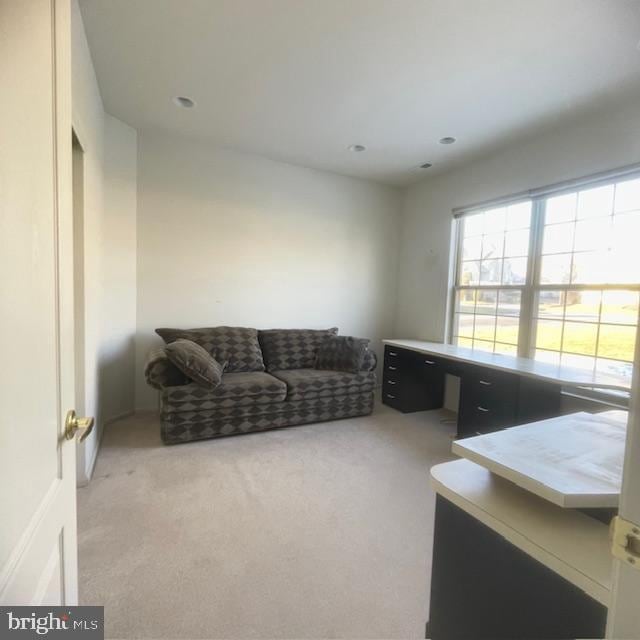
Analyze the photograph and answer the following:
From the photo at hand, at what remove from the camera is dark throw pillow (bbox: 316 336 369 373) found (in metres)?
3.60

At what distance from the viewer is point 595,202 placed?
2.72 metres

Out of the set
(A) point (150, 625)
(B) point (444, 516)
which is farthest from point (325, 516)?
(B) point (444, 516)

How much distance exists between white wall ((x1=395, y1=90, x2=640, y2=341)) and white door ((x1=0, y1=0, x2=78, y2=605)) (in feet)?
11.0

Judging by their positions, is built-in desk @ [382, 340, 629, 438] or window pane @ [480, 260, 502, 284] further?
window pane @ [480, 260, 502, 284]

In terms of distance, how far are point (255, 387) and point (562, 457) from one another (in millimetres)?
2446

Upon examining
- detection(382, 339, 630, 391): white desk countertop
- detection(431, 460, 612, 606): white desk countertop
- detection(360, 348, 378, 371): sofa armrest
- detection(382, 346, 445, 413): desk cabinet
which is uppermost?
detection(382, 339, 630, 391): white desk countertop

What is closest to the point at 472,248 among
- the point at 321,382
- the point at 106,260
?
the point at 321,382

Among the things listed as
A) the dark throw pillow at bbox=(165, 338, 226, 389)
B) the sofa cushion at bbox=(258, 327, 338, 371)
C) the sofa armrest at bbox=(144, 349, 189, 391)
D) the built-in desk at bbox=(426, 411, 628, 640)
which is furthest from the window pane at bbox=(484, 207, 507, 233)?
the sofa armrest at bbox=(144, 349, 189, 391)

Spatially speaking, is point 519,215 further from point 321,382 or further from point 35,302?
point 35,302

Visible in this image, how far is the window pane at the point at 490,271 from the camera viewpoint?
348 centimetres

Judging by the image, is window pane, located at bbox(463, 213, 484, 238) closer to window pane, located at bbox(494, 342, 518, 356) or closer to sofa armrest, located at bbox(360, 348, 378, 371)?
window pane, located at bbox(494, 342, 518, 356)

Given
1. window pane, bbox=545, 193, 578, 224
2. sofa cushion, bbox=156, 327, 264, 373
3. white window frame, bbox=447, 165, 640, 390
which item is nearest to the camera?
white window frame, bbox=447, 165, 640, 390

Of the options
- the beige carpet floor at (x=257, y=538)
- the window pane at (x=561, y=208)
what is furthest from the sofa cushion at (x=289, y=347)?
the window pane at (x=561, y=208)

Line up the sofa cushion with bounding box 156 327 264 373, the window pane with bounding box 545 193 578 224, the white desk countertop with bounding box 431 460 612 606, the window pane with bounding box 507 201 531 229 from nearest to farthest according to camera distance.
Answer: the white desk countertop with bounding box 431 460 612 606 → the window pane with bounding box 545 193 578 224 → the window pane with bounding box 507 201 531 229 → the sofa cushion with bounding box 156 327 264 373
